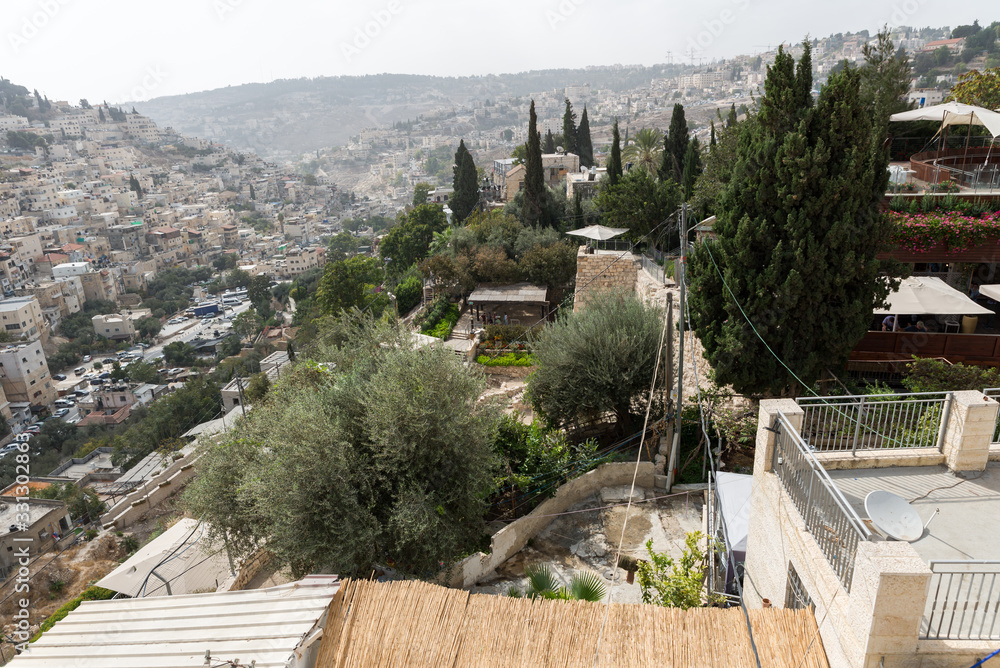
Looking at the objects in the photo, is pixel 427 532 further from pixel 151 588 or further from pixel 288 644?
pixel 151 588

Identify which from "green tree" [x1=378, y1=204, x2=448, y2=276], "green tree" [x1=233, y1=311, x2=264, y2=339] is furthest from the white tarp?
"green tree" [x1=233, y1=311, x2=264, y2=339]

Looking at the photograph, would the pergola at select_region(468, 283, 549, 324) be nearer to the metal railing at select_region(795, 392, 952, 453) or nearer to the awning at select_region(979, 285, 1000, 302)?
the awning at select_region(979, 285, 1000, 302)

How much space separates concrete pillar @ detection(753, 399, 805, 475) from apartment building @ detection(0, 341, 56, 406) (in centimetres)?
8266

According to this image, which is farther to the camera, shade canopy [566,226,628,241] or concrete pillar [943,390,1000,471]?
shade canopy [566,226,628,241]

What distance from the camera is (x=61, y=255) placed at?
358ft

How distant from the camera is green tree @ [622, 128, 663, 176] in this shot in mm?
38562

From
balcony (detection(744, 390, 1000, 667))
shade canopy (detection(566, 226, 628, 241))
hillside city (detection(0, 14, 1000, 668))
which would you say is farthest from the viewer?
shade canopy (detection(566, 226, 628, 241))

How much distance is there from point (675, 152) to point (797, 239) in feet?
77.5

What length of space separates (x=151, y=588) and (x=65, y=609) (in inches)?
130

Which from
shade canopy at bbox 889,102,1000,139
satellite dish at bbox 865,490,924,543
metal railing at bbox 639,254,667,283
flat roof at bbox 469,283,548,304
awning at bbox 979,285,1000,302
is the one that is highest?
shade canopy at bbox 889,102,1000,139

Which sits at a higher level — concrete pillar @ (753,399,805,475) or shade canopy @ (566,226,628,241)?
concrete pillar @ (753,399,805,475)

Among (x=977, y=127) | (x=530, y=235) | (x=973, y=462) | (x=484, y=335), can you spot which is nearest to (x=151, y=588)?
(x=973, y=462)

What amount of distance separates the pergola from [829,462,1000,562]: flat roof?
794 inches

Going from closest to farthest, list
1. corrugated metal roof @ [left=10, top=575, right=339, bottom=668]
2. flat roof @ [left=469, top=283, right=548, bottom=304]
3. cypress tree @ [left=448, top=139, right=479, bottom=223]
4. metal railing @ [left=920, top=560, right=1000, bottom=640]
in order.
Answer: metal railing @ [left=920, top=560, right=1000, bottom=640], corrugated metal roof @ [left=10, top=575, right=339, bottom=668], flat roof @ [left=469, top=283, right=548, bottom=304], cypress tree @ [left=448, top=139, right=479, bottom=223]
